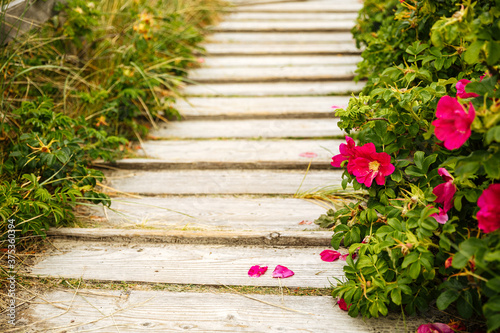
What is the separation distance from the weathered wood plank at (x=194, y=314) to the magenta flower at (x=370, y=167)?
41cm

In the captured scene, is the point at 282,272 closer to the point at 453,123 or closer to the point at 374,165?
the point at 374,165

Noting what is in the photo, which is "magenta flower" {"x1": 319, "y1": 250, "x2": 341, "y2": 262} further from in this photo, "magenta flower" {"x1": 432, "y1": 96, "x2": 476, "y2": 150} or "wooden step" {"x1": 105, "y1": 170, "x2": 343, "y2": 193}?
"magenta flower" {"x1": 432, "y1": 96, "x2": 476, "y2": 150}

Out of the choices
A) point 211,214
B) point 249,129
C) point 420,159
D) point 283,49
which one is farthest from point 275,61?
point 420,159

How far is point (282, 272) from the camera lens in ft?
4.32

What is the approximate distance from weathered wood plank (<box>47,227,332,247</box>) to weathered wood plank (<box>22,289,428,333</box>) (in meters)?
0.26

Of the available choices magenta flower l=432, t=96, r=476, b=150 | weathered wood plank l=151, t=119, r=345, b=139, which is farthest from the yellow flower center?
weathered wood plank l=151, t=119, r=345, b=139

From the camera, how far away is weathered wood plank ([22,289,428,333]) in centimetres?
112

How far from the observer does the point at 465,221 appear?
3.59 ft

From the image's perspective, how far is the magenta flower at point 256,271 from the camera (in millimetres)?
1316

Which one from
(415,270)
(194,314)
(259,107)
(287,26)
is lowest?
(194,314)

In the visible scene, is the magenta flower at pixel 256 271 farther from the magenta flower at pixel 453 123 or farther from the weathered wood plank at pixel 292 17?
the weathered wood plank at pixel 292 17

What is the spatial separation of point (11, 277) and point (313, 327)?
102cm

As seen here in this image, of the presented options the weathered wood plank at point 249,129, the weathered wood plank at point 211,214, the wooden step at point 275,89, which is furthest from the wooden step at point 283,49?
the weathered wood plank at point 211,214

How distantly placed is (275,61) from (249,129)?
980 millimetres
